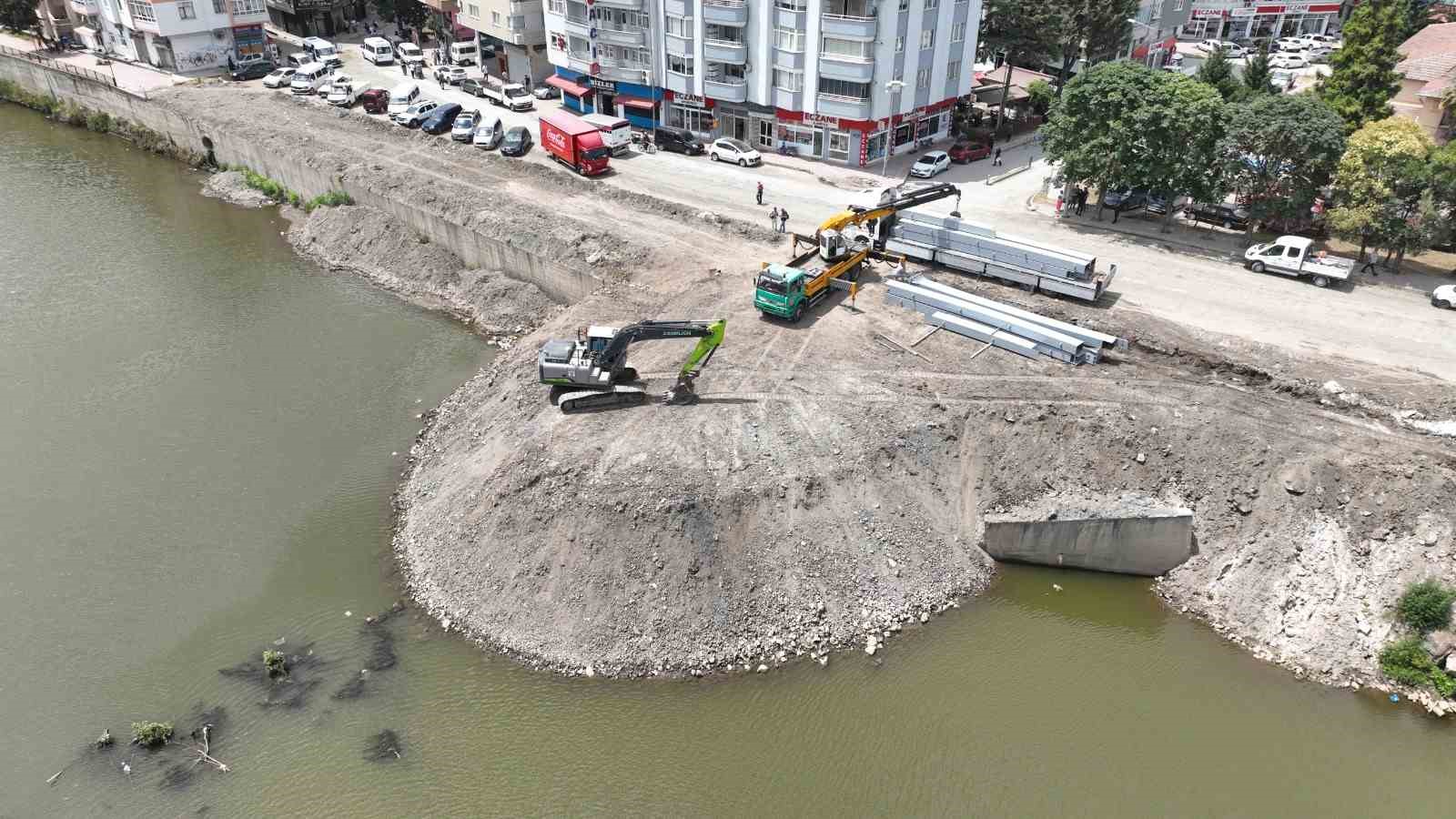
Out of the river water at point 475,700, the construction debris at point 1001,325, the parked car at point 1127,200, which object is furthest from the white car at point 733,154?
the river water at point 475,700

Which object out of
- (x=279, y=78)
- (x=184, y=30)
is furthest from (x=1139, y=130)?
(x=184, y=30)

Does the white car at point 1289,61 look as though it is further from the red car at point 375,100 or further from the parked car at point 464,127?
the red car at point 375,100

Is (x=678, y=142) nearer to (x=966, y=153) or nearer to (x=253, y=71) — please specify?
(x=966, y=153)

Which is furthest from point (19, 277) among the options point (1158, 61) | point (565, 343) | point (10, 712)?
point (1158, 61)

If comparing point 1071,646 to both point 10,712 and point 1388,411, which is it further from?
point 10,712

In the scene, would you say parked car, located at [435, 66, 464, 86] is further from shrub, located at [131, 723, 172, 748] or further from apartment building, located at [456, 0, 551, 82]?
shrub, located at [131, 723, 172, 748]
